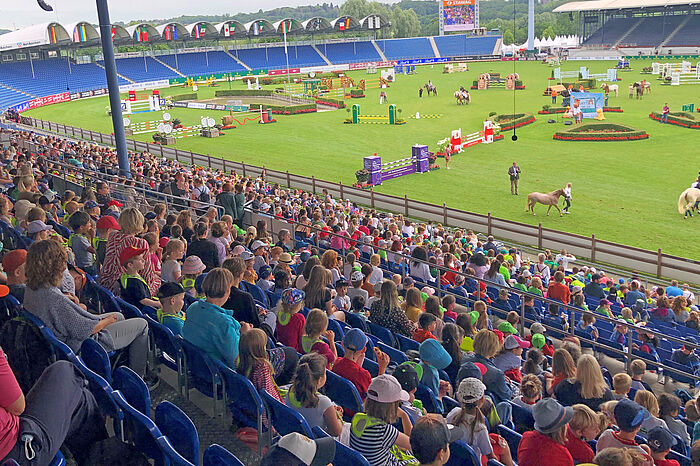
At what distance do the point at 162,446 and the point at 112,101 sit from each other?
16690mm

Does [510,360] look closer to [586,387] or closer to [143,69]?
[586,387]

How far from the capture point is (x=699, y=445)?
5.16 metres

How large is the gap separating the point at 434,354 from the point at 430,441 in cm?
251

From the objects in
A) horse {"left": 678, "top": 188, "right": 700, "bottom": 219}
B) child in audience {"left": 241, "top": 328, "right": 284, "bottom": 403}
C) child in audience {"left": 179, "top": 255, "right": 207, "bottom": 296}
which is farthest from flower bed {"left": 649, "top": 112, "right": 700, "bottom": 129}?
child in audience {"left": 241, "top": 328, "right": 284, "bottom": 403}

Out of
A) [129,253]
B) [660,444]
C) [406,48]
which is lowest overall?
[660,444]

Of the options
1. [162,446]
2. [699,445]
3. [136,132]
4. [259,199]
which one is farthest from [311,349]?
[136,132]

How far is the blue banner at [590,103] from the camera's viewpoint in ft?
151

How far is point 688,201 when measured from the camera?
23844mm

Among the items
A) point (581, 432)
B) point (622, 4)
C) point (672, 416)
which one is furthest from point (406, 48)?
point (581, 432)

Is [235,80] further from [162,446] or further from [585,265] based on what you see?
[162,446]

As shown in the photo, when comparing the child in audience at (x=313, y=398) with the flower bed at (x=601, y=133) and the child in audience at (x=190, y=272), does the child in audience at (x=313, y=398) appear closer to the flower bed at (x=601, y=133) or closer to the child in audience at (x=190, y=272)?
the child in audience at (x=190, y=272)

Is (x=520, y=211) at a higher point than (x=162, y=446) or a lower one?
lower

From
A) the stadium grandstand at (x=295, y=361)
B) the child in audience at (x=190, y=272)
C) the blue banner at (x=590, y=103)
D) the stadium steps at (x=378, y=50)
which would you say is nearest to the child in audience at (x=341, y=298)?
the stadium grandstand at (x=295, y=361)

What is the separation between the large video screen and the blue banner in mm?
84212
